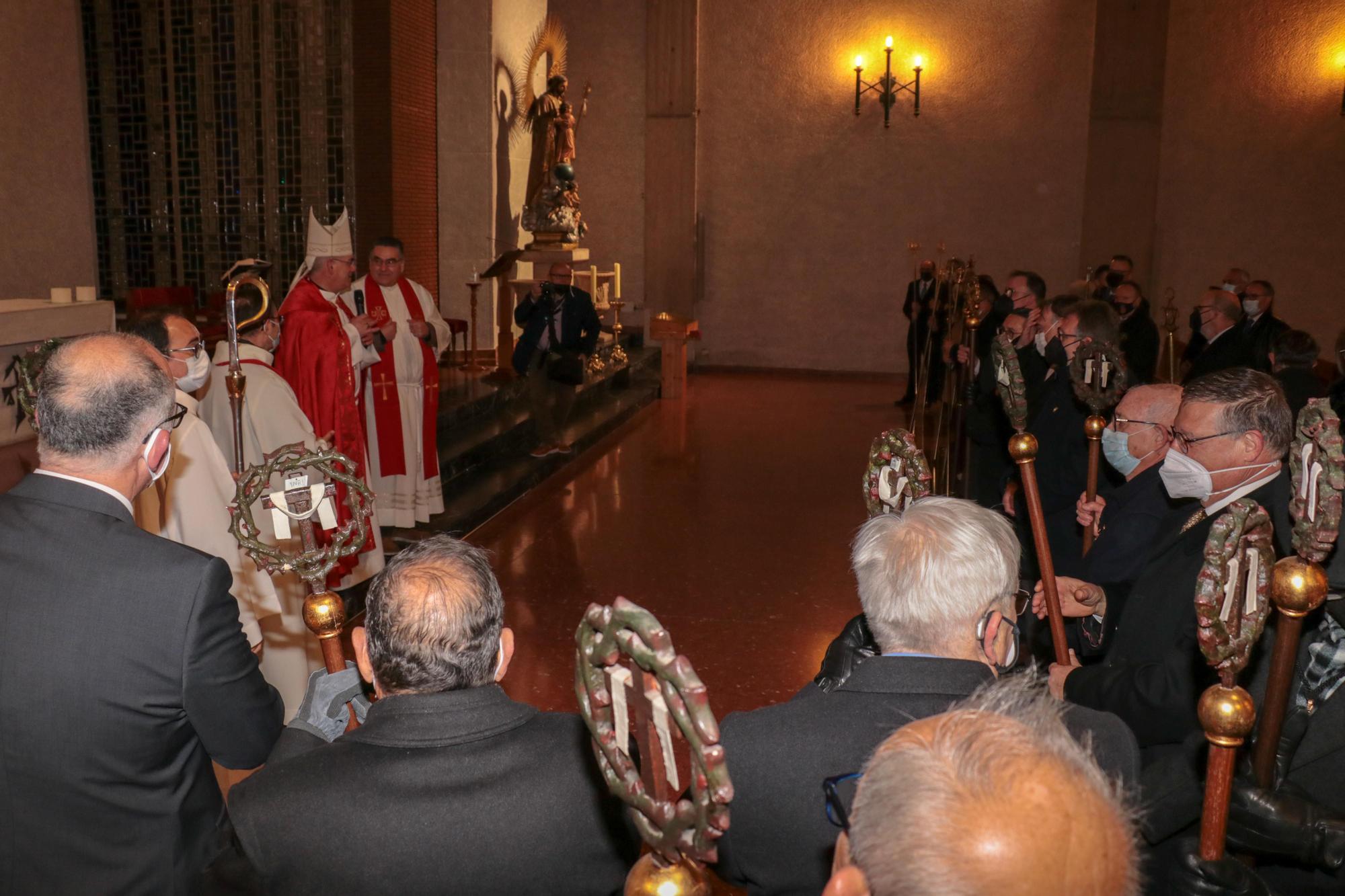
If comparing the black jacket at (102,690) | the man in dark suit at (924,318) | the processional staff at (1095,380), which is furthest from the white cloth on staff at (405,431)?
the man in dark suit at (924,318)

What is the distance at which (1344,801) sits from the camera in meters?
2.21

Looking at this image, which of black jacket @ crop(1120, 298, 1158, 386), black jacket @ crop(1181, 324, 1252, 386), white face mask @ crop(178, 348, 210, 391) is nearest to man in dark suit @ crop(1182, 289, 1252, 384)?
black jacket @ crop(1181, 324, 1252, 386)

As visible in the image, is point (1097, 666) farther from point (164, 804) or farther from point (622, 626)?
point (164, 804)

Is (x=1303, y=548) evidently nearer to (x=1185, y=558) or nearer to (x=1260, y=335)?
(x=1185, y=558)

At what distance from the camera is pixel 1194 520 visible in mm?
2758

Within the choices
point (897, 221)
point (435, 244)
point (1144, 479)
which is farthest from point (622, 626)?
point (897, 221)

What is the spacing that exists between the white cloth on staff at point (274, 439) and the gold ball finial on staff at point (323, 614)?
2541 mm

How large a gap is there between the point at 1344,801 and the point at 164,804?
2.24 metres

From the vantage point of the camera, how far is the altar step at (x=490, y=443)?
7508 millimetres

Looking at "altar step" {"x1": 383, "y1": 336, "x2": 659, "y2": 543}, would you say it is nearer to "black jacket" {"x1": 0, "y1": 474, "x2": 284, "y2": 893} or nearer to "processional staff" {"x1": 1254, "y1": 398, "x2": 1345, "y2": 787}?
"black jacket" {"x1": 0, "y1": 474, "x2": 284, "y2": 893}

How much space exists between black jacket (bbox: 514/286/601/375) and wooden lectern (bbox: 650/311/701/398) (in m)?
3.42

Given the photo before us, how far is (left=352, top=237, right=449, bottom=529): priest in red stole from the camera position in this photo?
6.95m

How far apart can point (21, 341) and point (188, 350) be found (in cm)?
264

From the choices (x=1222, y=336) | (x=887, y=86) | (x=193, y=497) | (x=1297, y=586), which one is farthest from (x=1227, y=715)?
(x=887, y=86)
